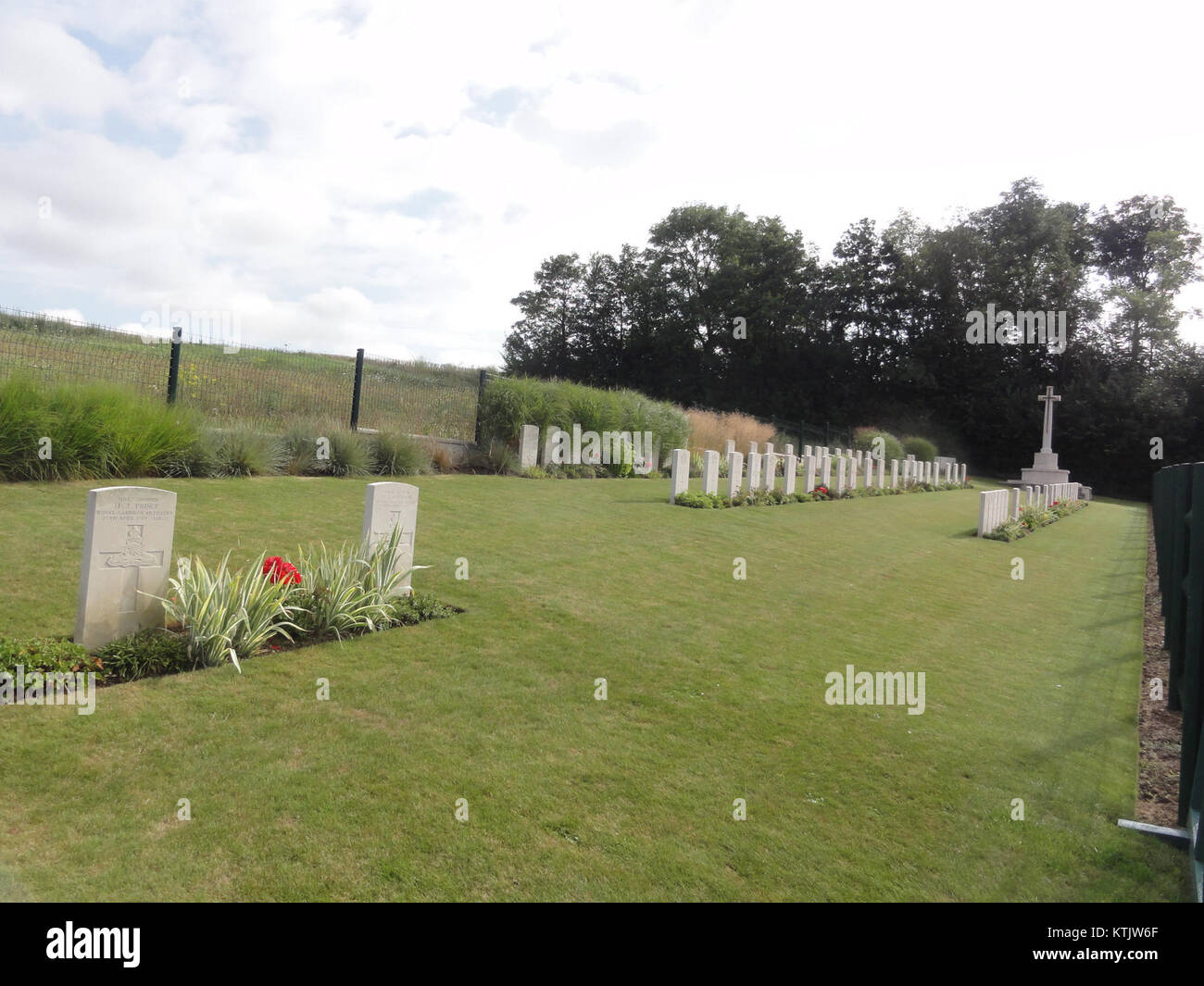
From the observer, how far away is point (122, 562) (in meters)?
5.00

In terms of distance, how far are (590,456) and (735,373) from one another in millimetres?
33394

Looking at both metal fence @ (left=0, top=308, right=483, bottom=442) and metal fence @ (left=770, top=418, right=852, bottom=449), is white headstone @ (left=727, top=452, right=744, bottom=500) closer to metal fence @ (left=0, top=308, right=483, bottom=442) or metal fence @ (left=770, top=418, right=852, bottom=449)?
metal fence @ (left=0, top=308, right=483, bottom=442)

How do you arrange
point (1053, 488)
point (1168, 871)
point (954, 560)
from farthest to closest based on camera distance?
1. point (1053, 488)
2. point (954, 560)
3. point (1168, 871)

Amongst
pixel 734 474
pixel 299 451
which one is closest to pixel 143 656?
pixel 299 451

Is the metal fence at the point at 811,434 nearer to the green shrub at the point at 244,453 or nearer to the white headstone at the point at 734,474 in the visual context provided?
the white headstone at the point at 734,474

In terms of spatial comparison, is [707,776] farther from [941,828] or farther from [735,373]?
[735,373]

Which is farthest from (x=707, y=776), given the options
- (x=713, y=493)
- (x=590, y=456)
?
(x=590, y=456)

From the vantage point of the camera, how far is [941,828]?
3.71 meters

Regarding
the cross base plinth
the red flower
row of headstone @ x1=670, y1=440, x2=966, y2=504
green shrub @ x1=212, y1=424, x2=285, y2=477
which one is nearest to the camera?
the red flower

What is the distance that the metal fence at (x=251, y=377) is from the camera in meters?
10.7

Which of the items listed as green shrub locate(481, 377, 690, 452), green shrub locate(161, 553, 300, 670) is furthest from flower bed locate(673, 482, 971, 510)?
green shrub locate(161, 553, 300, 670)

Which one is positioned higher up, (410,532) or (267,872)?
(410,532)

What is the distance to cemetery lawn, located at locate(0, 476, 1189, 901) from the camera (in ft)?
10.3

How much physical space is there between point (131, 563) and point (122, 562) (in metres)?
0.05
